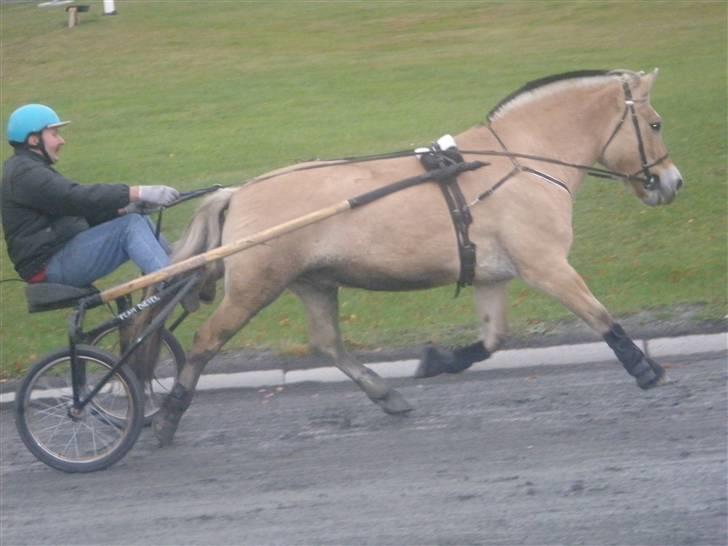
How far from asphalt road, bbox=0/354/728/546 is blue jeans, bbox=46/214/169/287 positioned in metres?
1.04

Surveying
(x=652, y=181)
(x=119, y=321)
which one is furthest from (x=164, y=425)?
(x=652, y=181)

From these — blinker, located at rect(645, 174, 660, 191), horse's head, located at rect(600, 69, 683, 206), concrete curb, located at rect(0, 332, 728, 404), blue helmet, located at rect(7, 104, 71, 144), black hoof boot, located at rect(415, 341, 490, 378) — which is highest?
blue helmet, located at rect(7, 104, 71, 144)

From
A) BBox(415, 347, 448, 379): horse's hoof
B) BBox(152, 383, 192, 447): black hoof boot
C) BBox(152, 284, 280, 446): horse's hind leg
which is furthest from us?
BBox(415, 347, 448, 379): horse's hoof

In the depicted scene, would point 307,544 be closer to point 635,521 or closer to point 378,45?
point 635,521

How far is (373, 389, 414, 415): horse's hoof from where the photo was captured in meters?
6.95

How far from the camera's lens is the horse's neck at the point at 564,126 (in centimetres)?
687

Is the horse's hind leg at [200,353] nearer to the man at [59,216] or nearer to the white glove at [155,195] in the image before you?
the man at [59,216]

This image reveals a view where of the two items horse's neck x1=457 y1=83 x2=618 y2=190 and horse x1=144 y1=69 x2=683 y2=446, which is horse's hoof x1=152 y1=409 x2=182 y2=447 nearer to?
horse x1=144 y1=69 x2=683 y2=446

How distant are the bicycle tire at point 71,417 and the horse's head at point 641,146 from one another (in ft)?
9.86

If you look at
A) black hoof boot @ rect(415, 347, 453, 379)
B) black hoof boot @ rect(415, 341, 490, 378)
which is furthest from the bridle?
black hoof boot @ rect(415, 347, 453, 379)

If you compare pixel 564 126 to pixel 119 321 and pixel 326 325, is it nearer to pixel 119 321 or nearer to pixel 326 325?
pixel 326 325

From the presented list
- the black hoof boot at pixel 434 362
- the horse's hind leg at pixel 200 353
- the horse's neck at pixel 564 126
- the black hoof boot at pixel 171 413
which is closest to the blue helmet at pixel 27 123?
the horse's hind leg at pixel 200 353

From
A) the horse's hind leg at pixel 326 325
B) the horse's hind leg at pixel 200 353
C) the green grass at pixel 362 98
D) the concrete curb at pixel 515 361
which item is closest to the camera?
the horse's hind leg at pixel 200 353

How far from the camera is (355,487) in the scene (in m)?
5.98
